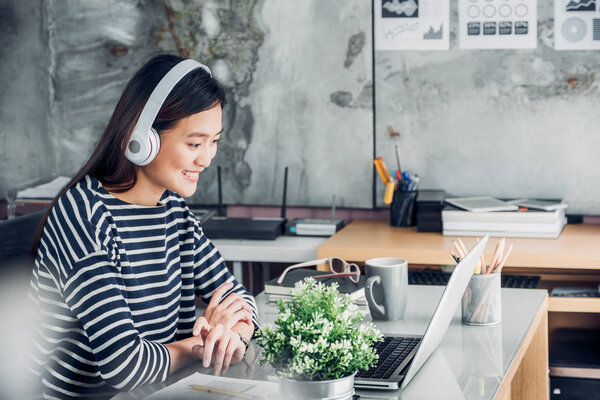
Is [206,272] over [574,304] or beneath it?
over

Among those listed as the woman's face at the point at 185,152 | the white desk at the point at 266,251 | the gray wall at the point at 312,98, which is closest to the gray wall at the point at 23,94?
the gray wall at the point at 312,98

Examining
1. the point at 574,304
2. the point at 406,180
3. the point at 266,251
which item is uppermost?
the point at 406,180

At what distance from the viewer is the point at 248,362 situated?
1396 millimetres

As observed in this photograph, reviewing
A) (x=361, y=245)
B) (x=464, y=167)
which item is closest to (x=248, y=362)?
(x=361, y=245)

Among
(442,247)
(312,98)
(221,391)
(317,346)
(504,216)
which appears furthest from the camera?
(312,98)

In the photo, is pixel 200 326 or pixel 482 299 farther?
pixel 482 299

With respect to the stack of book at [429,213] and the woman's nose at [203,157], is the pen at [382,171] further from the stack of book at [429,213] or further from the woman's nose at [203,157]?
the woman's nose at [203,157]

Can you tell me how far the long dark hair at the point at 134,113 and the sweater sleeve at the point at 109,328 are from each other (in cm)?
17

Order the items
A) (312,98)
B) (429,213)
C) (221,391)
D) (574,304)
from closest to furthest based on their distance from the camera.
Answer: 1. (221,391)
2. (574,304)
3. (429,213)
4. (312,98)

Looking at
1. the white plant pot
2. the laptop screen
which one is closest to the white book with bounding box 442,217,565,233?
the laptop screen

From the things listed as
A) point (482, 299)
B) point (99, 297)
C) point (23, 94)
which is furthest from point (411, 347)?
point (23, 94)

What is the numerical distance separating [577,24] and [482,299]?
153 centimetres

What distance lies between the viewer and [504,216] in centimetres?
256

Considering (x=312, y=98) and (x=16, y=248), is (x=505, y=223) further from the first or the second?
(x=16, y=248)
